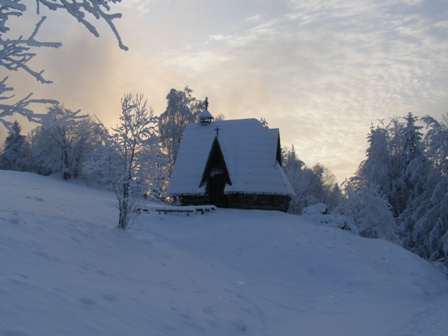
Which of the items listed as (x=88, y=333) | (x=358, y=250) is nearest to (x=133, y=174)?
(x=88, y=333)

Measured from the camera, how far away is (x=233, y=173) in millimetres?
25484

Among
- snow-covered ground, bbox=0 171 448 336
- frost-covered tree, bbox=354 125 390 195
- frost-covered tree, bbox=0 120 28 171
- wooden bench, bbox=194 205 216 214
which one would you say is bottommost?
snow-covered ground, bbox=0 171 448 336

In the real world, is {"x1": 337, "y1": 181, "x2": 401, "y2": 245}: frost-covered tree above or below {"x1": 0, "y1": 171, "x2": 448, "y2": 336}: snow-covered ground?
above

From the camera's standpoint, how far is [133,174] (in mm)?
12414

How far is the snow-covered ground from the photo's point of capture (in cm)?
517

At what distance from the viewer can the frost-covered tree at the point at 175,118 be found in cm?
4009

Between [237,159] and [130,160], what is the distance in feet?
47.3

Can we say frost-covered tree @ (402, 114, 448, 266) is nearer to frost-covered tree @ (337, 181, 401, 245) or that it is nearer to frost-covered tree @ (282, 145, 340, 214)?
frost-covered tree @ (337, 181, 401, 245)

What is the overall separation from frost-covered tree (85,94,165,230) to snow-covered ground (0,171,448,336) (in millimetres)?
1441

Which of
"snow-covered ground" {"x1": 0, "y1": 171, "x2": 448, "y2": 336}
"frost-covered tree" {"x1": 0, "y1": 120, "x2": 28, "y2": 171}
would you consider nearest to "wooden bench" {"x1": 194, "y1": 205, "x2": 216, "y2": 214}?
"snow-covered ground" {"x1": 0, "y1": 171, "x2": 448, "y2": 336}

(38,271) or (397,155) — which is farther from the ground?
(397,155)

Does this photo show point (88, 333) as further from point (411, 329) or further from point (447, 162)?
point (447, 162)

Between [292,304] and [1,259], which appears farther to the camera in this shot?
[292,304]

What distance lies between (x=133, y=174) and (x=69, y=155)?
113 ft
